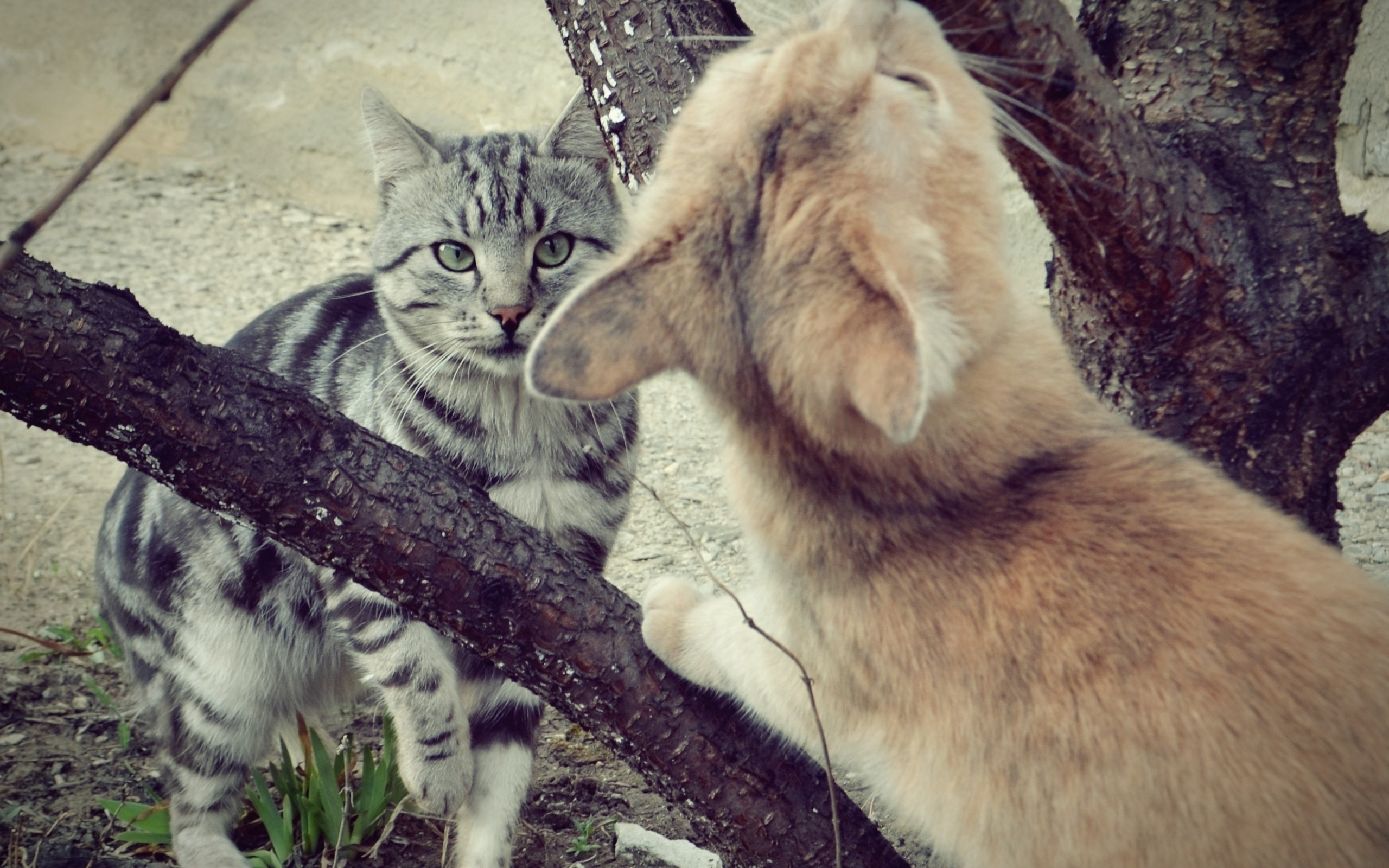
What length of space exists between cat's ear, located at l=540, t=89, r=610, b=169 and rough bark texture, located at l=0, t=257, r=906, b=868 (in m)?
1.23

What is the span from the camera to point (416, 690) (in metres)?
2.35

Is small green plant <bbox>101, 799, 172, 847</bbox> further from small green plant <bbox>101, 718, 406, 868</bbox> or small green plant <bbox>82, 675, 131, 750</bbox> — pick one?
small green plant <bbox>82, 675, 131, 750</bbox>

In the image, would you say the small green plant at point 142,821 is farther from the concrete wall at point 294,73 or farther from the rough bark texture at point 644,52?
the concrete wall at point 294,73

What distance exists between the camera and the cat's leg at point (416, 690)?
7.68 feet

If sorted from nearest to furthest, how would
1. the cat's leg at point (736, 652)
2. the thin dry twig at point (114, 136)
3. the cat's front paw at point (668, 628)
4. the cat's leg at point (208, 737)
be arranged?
the thin dry twig at point (114, 136) < the cat's leg at point (736, 652) < the cat's front paw at point (668, 628) < the cat's leg at point (208, 737)

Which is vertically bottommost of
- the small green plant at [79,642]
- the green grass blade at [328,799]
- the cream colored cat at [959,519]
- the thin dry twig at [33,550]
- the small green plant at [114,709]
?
the thin dry twig at [33,550]

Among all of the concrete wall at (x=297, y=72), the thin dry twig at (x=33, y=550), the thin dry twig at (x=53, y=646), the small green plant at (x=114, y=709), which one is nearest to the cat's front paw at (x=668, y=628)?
the thin dry twig at (x=53, y=646)

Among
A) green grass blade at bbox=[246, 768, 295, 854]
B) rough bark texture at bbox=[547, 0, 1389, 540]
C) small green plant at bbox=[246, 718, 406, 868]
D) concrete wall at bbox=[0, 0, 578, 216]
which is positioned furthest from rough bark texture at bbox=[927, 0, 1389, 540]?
concrete wall at bbox=[0, 0, 578, 216]

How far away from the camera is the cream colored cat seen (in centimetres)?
141

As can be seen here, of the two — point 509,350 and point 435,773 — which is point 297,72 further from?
point 435,773

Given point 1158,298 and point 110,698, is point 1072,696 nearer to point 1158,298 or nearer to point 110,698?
point 1158,298

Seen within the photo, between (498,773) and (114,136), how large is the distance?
1.89 metres

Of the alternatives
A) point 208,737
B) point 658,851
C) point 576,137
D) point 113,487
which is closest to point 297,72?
point 113,487

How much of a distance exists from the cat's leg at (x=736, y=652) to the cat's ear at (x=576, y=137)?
1267 mm
